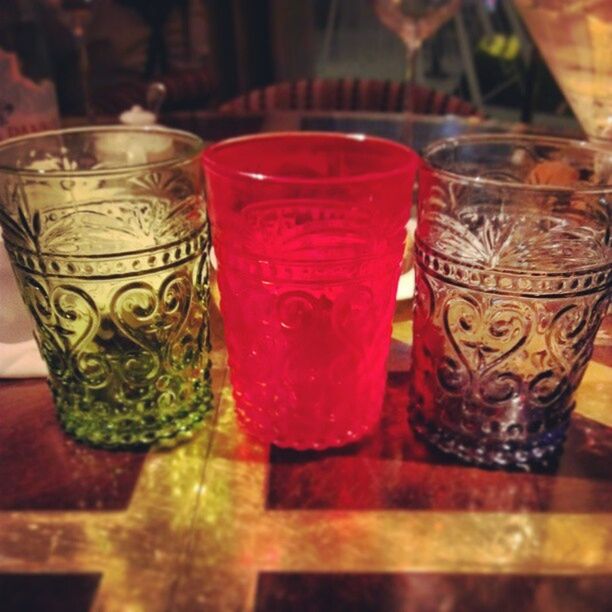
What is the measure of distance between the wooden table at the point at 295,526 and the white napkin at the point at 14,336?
58mm

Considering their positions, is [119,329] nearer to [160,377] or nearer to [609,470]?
[160,377]

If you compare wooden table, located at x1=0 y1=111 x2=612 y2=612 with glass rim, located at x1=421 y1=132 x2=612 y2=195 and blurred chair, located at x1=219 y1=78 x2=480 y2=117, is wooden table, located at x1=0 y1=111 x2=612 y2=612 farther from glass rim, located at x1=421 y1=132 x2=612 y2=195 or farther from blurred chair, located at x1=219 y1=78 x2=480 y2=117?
blurred chair, located at x1=219 y1=78 x2=480 y2=117

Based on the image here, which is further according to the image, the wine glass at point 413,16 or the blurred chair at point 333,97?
the blurred chair at point 333,97

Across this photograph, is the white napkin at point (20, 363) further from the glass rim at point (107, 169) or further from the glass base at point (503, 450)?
the glass base at point (503, 450)

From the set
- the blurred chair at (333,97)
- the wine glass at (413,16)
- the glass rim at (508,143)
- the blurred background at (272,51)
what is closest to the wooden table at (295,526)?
the glass rim at (508,143)

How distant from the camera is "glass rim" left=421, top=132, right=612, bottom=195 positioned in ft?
1.29

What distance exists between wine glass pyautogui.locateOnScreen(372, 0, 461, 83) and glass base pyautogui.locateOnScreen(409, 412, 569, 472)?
2.94 ft

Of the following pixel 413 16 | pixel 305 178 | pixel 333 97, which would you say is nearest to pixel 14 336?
pixel 305 178

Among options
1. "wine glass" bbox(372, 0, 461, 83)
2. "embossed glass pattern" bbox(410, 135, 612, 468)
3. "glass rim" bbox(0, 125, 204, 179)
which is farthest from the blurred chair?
"embossed glass pattern" bbox(410, 135, 612, 468)

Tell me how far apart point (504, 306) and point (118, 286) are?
9.3 inches

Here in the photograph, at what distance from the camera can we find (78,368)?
45 centimetres

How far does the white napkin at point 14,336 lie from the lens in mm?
540

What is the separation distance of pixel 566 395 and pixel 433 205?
148 millimetres

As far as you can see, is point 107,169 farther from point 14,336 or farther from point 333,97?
point 333,97
